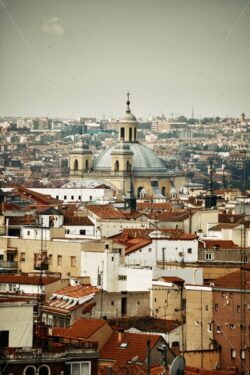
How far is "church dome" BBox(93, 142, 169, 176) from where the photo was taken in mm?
72662

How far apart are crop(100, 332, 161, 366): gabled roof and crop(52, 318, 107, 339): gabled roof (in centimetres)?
21

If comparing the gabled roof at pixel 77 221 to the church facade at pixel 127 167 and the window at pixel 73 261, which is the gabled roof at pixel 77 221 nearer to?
the window at pixel 73 261

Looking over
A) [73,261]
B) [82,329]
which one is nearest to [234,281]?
[82,329]

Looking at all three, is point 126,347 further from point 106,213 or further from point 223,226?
point 106,213

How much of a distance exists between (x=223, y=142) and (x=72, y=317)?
110916mm

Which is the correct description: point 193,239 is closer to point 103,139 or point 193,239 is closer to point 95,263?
point 95,263

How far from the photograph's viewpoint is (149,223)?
119 feet

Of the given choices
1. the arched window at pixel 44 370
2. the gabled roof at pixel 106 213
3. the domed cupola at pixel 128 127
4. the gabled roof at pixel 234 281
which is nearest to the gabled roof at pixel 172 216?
the gabled roof at pixel 106 213

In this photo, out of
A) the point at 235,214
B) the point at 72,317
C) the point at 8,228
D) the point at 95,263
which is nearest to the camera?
the point at 72,317

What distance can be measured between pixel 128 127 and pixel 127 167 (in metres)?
4.45

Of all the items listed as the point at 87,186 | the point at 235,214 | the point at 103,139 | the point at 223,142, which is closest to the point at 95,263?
the point at 235,214

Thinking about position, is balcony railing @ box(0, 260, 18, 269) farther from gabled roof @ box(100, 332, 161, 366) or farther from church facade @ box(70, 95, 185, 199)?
church facade @ box(70, 95, 185, 199)

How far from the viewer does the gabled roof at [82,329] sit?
19.4m

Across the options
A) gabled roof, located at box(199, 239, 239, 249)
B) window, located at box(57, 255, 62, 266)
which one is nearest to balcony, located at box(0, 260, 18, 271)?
window, located at box(57, 255, 62, 266)
